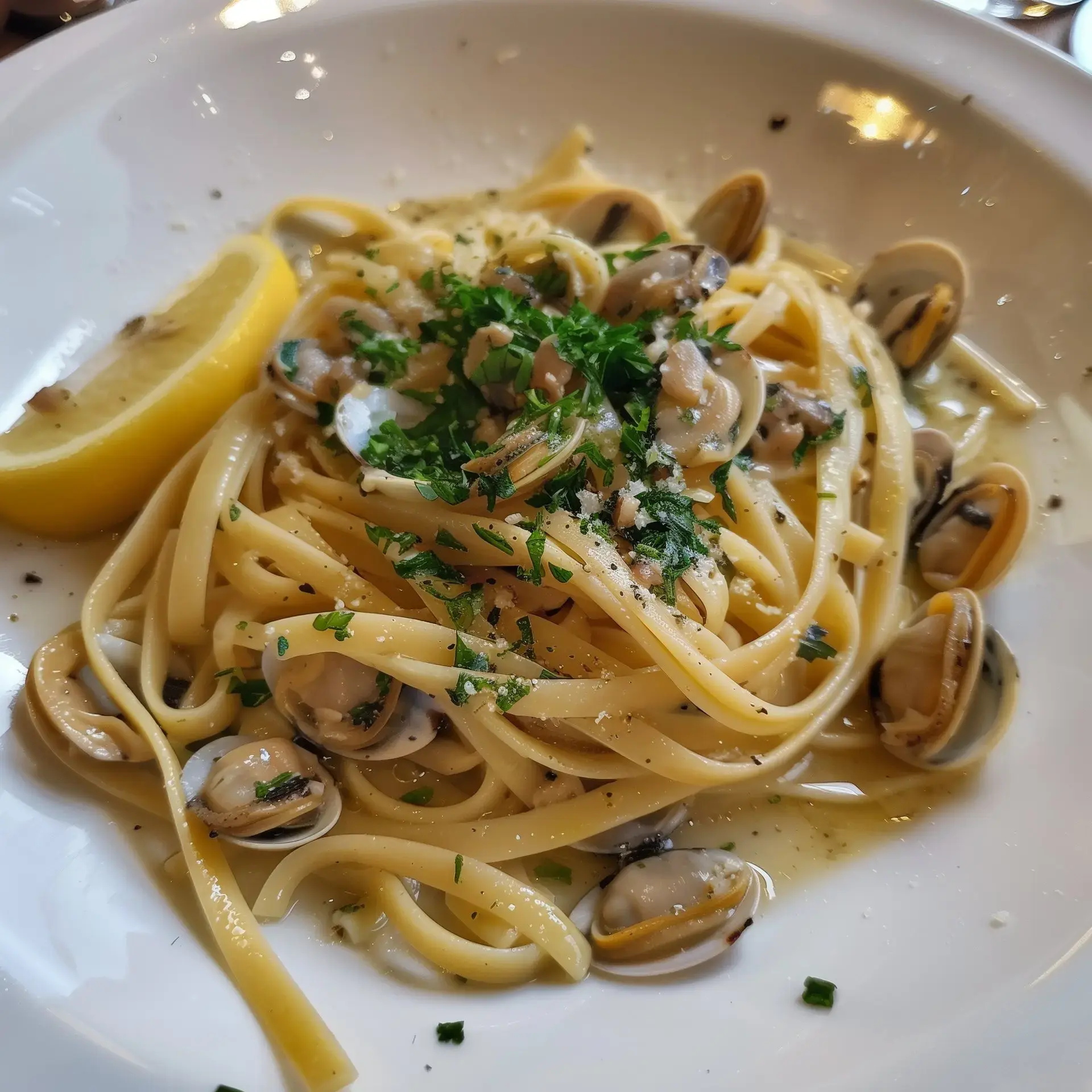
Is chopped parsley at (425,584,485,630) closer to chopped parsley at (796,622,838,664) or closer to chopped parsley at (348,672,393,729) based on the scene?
chopped parsley at (348,672,393,729)

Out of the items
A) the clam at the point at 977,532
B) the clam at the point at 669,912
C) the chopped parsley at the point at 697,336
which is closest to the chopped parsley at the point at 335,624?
the clam at the point at 669,912

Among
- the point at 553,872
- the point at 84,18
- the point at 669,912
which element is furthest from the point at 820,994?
the point at 84,18

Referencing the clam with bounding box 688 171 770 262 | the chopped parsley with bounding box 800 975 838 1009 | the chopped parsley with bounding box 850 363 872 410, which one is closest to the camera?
the chopped parsley with bounding box 800 975 838 1009

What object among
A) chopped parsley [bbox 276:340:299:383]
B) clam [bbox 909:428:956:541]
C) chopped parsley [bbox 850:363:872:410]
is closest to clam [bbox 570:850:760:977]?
clam [bbox 909:428:956:541]

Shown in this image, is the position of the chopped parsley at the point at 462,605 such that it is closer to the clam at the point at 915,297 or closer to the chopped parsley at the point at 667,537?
the chopped parsley at the point at 667,537

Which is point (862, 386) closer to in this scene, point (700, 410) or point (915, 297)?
point (915, 297)

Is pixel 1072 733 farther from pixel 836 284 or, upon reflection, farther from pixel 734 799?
pixel 836 284

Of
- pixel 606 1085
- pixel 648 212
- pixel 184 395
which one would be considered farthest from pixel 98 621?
pixel 648 212
